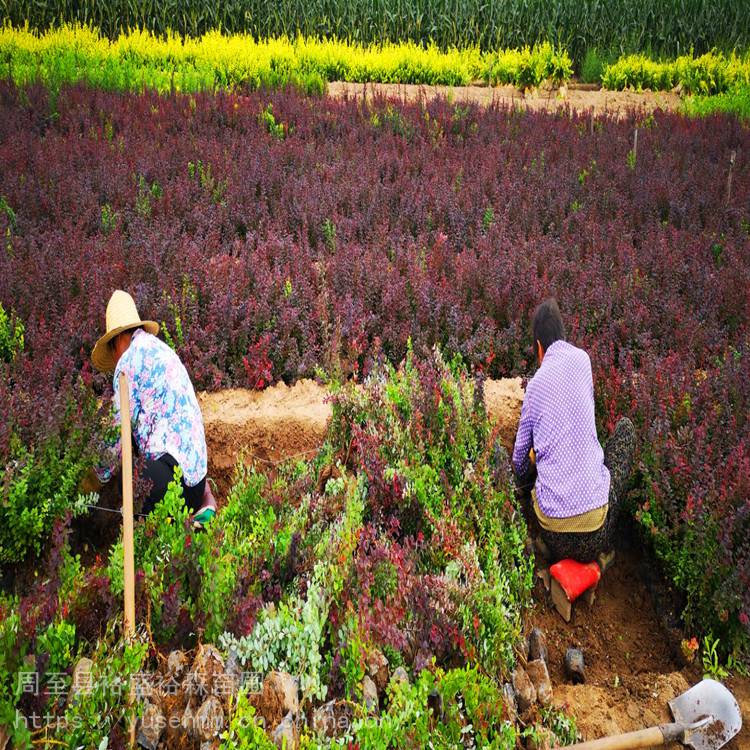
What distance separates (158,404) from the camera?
3619mm

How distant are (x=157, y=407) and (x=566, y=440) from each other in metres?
2.02

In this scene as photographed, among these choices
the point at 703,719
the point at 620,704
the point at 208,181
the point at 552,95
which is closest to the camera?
the point at 703,719

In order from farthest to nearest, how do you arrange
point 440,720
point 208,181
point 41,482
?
point 208,181 → point 41,482 → point 440,720

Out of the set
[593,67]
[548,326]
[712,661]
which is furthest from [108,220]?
[593,67]

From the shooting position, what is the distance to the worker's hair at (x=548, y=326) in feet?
12.4

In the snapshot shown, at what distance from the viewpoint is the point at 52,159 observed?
695 centimetres

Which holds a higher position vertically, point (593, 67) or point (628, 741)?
point (593, 67)

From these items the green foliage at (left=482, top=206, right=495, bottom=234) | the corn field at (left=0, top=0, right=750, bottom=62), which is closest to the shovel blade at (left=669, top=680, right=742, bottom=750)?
the green foliage at (left=482, top=206, right=495, bottom=234)

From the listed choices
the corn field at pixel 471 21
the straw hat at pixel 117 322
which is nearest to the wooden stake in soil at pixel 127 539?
the straw hat at pixel 117 322

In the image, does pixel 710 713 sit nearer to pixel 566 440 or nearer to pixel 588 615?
pixel 588 615

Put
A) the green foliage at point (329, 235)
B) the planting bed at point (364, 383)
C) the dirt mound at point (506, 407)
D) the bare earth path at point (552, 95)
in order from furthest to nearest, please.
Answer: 1. the bare earth path at point (552, 95)
2. the green foliage at point (329, 235)
3. the dirt mound at point (506, 407)
4. the planting bed at point (364, 383)

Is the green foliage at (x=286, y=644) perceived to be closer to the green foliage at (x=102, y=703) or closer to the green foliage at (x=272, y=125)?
the green foliage at (x=102, y=703)

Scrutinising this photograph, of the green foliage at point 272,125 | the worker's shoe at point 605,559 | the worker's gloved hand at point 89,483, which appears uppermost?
the green foliage at point 272,125

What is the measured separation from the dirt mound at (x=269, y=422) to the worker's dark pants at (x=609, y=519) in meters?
0.79
